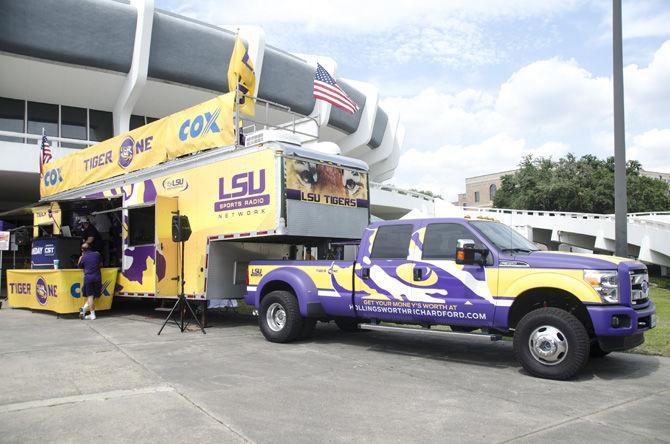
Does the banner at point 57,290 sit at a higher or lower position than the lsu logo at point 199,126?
lower

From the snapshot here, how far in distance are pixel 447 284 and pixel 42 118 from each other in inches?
986

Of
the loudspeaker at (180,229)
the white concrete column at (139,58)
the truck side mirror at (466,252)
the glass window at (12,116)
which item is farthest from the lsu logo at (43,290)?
the glass window at (12,116)

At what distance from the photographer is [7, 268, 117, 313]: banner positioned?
1195 centimetres

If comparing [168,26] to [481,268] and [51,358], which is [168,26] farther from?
[481,268]

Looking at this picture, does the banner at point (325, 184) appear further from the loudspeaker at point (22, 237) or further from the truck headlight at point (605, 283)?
the loudspeaker at point (22, 237)

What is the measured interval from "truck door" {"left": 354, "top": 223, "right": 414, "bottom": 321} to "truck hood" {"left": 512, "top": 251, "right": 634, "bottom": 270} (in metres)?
1.64

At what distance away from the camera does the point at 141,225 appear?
1224 centimetres

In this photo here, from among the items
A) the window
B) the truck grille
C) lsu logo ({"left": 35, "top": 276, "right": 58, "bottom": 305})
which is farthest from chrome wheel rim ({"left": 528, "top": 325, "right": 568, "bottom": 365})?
lsu logo ({"left": 35, "top": 276, "right": 58, "bottom": 305})

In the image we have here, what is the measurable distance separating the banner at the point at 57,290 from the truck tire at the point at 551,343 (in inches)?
380

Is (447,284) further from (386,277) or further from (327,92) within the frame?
(327,92)

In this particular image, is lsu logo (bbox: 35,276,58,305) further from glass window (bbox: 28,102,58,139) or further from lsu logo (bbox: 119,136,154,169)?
glass window (bbox: 28,102,58,139)

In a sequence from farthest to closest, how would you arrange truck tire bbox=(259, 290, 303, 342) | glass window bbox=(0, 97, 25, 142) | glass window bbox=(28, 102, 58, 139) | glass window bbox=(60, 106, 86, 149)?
1. glass window bbox=(60, 106, 86, 149)
2. glass window bbox=(28, 102, 58, 139)
3. glass window bbox=(0, 97, 25, 142)
4. truck tire bbox=(259, 290, 303, 342)

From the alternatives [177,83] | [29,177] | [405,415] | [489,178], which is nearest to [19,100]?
[29,177]

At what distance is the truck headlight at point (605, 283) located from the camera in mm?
6184
